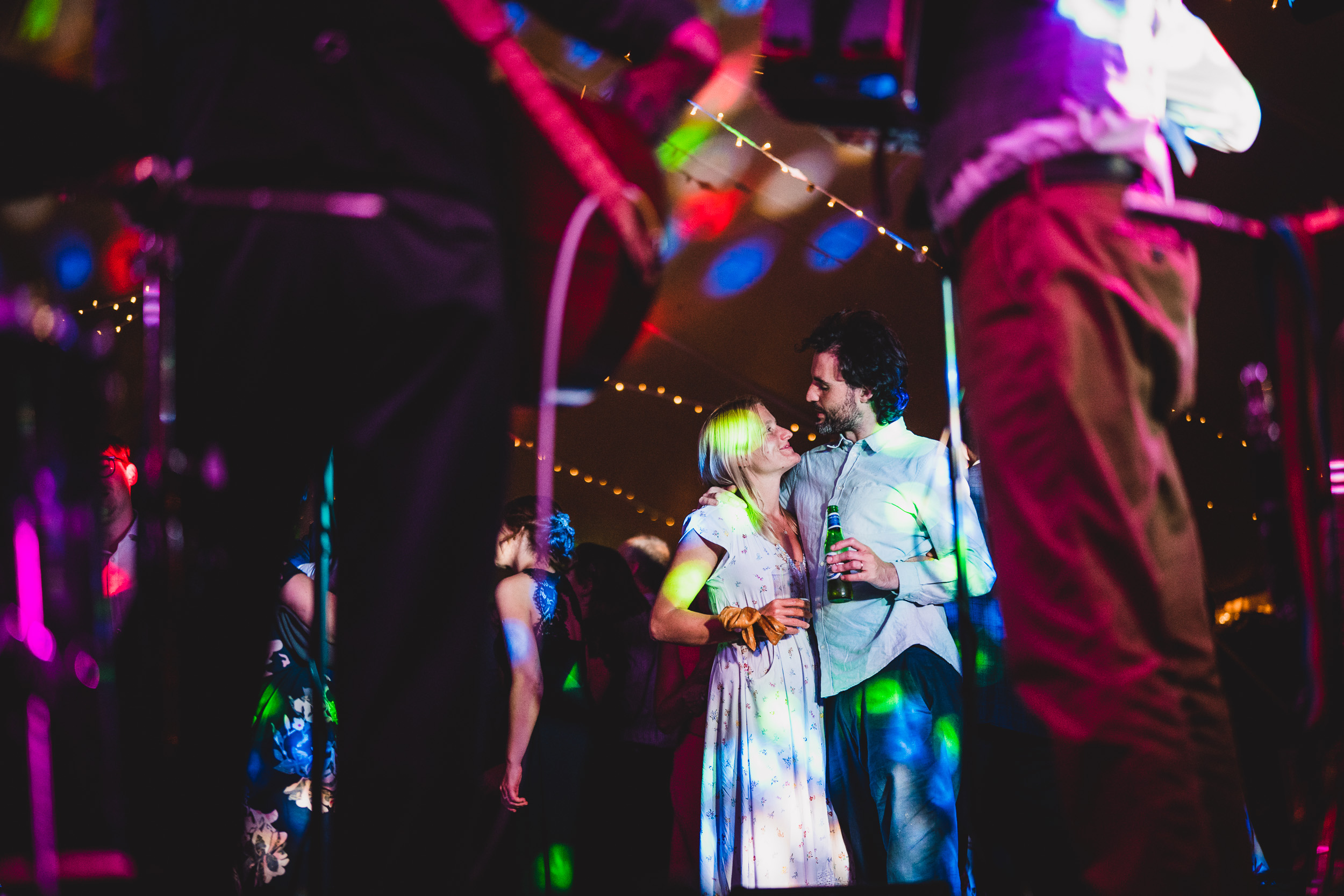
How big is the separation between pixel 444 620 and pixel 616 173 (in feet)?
1.92

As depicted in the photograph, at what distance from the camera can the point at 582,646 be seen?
3818mm

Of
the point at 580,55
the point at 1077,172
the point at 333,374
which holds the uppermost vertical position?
the point at 580,55

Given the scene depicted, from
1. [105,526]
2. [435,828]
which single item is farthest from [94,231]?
[435,828]

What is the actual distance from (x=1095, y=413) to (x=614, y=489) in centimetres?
508

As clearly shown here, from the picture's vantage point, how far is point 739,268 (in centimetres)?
554

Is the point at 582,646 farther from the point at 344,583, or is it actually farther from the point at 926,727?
the point at 344,583

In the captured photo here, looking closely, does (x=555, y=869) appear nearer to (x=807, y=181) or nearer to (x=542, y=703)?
(x=542, y=703)

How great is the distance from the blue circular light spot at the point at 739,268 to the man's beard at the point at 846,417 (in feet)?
7.61

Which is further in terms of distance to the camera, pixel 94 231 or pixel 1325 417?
pixel 94 231

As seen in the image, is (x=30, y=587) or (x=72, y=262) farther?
(x=72, y=262)

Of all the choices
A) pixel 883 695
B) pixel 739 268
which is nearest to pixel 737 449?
pixel 883 695

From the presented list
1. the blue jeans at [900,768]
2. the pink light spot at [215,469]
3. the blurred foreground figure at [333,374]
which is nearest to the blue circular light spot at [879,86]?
the blurred foreground figure at [333,374]

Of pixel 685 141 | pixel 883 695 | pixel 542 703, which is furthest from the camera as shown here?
pixel 685 141

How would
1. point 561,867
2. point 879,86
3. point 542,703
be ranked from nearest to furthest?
point 879,86 < point 561,867 < point 542,703
